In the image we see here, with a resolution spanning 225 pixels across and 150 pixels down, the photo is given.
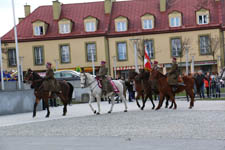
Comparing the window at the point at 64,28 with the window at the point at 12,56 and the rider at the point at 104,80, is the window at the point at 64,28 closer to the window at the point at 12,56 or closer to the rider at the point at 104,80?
the window at the point at 12,56

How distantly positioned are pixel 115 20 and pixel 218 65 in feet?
46.7

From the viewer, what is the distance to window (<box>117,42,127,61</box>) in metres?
55.3

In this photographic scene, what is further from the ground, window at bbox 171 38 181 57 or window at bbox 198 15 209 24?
window at bbox 198 15 209 24

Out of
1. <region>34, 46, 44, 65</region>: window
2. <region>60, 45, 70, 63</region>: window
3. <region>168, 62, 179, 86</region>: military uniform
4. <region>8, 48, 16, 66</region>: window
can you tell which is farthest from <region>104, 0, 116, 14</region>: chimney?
<region>168, 62, 179, 86</region>: military uniform

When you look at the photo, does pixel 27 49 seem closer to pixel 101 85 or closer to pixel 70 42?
pixel 70 42

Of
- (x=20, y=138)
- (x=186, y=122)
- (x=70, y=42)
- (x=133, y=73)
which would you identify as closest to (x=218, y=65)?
(x=70, y=42)

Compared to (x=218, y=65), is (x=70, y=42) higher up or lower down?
higher up

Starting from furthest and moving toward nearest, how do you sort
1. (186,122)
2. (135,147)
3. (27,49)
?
(27,49) → (186,122) → (135,147)

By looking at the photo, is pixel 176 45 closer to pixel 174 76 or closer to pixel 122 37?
pixel 122 37

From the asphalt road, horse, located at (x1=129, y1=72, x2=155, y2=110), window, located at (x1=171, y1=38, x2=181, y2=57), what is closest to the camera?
the asphalt road

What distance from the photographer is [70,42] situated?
55.5 m

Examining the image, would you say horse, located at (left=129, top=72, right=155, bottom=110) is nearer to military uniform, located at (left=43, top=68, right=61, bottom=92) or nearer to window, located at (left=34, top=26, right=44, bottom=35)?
military uniform, located at (left=43, top=68, right=61, bottom=92)

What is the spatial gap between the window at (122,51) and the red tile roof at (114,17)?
1.45 metres

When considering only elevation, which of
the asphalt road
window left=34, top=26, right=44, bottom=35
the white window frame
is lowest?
the asphalt road
